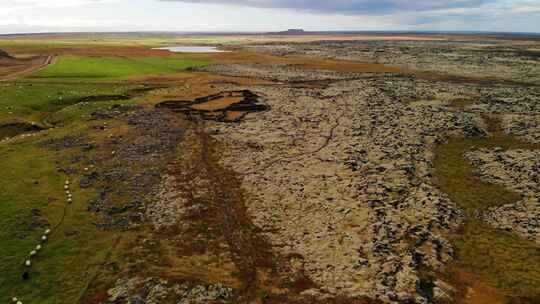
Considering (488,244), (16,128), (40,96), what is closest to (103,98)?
(40,96)

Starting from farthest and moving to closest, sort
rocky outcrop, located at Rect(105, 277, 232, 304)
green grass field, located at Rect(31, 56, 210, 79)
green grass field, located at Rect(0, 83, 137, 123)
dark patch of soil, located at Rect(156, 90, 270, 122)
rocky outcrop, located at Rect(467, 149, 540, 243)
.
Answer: green grass field, located at Rect(31, 56, 210, 79) → dark patch of soil, located at Rect(156, 90, 270, 122) → green grass field, located at Rect(0, 83, 137, 123) → rocky outcrop, located at Rect(467, 149, 540, 243) → rocky outcrop, located at Rect(105, 277, 232, 304)

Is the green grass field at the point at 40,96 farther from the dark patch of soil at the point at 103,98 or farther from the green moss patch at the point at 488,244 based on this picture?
the green moss patch at the point at 488,244

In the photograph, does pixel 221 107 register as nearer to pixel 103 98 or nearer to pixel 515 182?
pixel 103 98

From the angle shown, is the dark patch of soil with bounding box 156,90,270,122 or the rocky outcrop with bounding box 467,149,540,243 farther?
the dark patch of soil with bounding box 156,90,270,122

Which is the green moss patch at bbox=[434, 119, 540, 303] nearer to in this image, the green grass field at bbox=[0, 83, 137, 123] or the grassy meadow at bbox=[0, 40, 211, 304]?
the grassy meadow at bbox=[0, 40, 211, 304]

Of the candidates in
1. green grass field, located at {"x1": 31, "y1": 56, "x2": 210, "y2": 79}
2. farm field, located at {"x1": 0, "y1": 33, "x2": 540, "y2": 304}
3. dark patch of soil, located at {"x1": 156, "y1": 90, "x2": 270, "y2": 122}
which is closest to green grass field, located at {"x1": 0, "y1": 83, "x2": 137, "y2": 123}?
farm field, located at {"x1": 0, "y1": 33, "x2": 540, "y2": 304}
